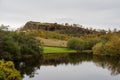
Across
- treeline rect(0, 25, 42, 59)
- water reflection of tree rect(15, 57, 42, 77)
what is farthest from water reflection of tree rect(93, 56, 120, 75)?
treeline rect(0, 25, 42, 59)

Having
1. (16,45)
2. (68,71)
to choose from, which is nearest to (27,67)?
(68,71)

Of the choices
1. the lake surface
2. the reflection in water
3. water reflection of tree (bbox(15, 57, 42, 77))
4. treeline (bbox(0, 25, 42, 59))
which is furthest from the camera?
treeline (bbox(0, 25, 42, 59))

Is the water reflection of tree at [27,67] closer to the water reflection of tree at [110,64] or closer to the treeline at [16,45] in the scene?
the treeline at [16,45]

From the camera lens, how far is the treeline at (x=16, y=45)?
239ft

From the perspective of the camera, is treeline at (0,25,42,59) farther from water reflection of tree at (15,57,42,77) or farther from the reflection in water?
water reflection of tree at (15,57,42,77)

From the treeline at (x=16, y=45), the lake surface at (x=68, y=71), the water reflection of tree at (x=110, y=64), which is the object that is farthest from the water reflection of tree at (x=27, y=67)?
the water reflection of tree at (x=110, y=64)

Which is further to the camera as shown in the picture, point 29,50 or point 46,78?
point 29,50

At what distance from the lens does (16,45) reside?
251 feet

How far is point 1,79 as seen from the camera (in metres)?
28.5

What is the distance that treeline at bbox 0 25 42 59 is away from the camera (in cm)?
7275

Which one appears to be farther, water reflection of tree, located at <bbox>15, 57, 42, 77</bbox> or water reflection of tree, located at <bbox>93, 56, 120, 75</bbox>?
water reflection of tree, located at <bbox>93, 56, 120, 75</bbox>

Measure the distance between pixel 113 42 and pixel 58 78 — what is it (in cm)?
5756

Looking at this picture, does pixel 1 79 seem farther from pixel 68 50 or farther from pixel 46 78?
pixel 68 50

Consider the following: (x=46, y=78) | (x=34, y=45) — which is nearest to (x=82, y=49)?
(x=34, y=45)
